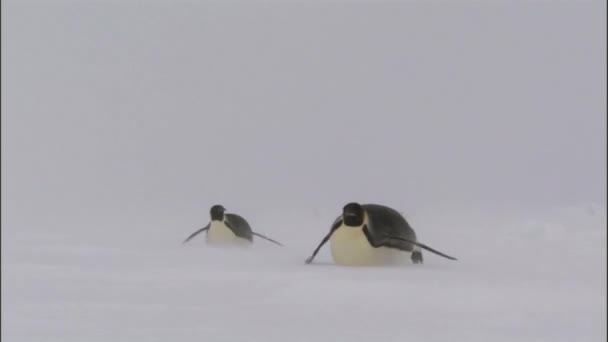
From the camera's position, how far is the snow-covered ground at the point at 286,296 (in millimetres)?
2295

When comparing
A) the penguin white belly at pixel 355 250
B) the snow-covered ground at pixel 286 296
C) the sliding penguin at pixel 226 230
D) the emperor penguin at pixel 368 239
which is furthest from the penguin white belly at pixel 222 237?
the penguin white belly at pixel 355 250

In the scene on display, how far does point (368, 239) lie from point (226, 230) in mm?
1952

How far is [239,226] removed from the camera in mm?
6016

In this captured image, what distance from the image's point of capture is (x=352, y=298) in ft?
9.60

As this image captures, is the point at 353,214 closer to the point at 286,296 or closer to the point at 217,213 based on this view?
the point at 286,296

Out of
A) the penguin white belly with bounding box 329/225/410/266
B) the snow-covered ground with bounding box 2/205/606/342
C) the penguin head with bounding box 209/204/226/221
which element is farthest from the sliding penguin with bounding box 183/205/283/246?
the penguin white belly with bounding box 329/225/410/266

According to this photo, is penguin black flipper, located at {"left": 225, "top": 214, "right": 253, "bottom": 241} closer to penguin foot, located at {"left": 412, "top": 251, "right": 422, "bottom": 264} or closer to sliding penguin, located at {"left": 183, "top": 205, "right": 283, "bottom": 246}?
sliding penguin, located at {"left": 183, "top": 205, "right": 283, "bottom": 246}

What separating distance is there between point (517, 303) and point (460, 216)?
22.0 feet

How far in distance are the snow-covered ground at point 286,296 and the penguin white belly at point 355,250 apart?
3.8 inches

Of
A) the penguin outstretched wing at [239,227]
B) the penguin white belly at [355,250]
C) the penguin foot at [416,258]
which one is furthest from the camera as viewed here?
the penguin outstretched wing at [239,227]

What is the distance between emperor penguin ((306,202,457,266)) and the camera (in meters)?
4.14

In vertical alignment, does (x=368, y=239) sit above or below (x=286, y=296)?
above

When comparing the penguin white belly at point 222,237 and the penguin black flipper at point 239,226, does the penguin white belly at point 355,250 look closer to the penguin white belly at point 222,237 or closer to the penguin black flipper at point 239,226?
the penguin white belly at point 222,237

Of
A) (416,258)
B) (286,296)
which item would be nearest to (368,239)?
(416,258)
